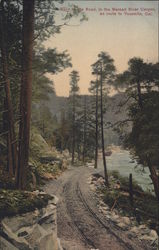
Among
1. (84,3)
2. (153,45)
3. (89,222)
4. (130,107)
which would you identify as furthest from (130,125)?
(84,3)

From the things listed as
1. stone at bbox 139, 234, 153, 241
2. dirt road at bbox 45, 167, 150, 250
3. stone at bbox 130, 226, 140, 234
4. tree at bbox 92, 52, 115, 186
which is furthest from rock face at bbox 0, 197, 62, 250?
tree at bbox 92, 52, 115, 186

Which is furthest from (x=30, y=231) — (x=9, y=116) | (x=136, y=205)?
(x=136, y=205)

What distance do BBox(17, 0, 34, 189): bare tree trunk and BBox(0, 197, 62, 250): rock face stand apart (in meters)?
1.31

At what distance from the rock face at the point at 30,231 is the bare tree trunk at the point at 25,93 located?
4.30ft

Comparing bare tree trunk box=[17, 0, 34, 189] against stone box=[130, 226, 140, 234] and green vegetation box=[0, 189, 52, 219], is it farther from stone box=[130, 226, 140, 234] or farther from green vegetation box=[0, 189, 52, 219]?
stone box=[130, 226, 140, 234]

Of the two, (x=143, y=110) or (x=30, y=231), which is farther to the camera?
(x=143, y=110)

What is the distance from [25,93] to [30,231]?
358cm

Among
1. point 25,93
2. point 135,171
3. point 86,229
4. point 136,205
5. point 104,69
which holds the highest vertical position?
point 104,69

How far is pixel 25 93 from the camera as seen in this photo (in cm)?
557

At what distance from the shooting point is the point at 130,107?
11.5 metres

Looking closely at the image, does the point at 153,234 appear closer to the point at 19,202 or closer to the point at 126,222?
the point at 126,222

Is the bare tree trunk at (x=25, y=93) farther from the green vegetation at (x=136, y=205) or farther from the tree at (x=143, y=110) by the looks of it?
the green vegetation at (x=136, y=205)

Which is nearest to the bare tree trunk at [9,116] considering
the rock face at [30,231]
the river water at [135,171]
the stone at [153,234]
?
the rock face at [30,231]

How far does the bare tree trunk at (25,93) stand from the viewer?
17.3 ft
